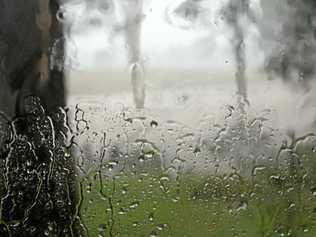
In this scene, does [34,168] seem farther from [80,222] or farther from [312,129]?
[312,129]

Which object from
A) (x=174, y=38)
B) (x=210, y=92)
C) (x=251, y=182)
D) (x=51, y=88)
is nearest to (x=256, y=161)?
(x=251, y=182)

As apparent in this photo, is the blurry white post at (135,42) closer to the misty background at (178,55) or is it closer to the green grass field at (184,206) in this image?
the misty background at (178,55)

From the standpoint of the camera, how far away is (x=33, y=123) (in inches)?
45.3

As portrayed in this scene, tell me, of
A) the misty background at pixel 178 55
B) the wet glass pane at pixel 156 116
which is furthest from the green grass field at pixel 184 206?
the misty background at pixel 178 55

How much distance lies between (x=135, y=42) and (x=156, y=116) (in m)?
0.14

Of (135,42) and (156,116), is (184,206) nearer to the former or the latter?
(156,116)

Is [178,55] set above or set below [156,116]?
above

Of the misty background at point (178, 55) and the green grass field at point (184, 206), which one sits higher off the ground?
the misty background at point (178, 55)

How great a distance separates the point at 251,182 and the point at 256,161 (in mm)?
38

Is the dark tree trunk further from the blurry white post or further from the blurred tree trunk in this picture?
the blurry white post

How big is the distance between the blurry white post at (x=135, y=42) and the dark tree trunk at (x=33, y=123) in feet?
0.39

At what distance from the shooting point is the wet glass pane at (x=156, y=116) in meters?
1.13

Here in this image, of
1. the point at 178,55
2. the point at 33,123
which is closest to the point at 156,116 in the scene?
the point at 178,55

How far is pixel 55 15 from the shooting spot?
3.79ft
